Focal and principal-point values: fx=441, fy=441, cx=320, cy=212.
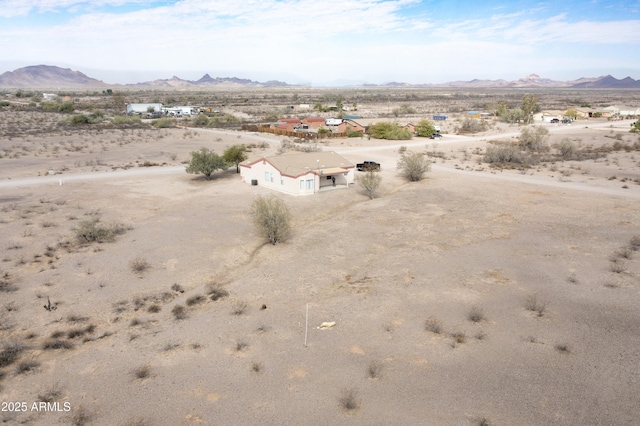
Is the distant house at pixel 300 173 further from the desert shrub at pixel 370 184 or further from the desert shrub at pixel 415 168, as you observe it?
the desert shrub at pixel 415 168

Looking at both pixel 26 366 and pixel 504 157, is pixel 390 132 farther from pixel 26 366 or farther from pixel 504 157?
pixel 26 366

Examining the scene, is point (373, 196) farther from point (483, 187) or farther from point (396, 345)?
point (396, 345)

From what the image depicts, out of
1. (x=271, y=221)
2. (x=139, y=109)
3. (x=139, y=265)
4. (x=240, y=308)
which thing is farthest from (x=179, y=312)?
(x=139, y=109)

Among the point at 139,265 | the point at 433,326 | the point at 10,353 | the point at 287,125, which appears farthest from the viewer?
the point at 287,125

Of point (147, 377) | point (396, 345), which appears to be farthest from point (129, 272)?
point (396, 345)

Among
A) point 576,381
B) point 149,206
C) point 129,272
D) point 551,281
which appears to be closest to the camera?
point 576,381

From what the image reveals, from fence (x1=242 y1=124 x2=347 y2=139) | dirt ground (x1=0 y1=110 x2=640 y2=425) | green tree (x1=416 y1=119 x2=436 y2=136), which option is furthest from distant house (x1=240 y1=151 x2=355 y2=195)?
green tree (x1=416 y1=119 x2=436 y2=136)

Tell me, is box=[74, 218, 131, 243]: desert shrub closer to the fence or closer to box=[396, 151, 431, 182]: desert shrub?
box=[396, 151, 431, 182]: desert shrub
